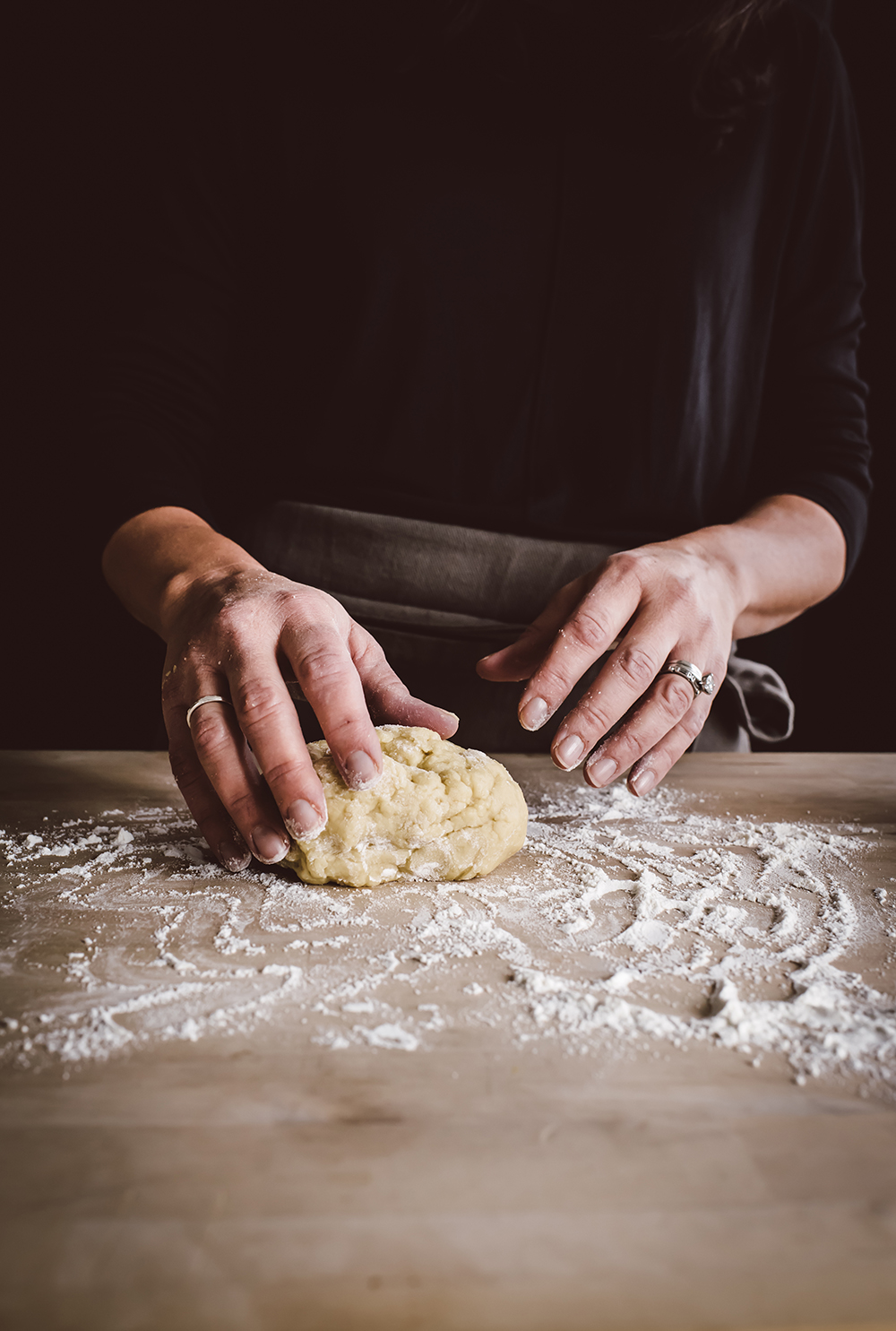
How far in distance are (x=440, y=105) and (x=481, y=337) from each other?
0.40 meters

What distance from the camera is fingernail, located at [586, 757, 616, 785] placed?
1.08m

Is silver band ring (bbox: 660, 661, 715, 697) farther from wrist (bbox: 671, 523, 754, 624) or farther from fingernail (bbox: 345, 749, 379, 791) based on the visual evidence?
fingernail (bbox: 345, 749, 379, 791)

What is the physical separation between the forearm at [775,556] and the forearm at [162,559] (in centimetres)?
68

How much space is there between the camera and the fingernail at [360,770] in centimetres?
95

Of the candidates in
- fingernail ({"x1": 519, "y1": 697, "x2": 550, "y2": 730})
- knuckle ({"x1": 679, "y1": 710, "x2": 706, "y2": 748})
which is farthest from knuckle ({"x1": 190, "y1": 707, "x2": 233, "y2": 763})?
knuckle ({"x1": 679, "y1": 710, "x2": 706, "y2": 748})

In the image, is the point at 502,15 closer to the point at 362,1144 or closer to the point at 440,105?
the point at 440,105

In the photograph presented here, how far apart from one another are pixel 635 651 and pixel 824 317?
40.1 inches

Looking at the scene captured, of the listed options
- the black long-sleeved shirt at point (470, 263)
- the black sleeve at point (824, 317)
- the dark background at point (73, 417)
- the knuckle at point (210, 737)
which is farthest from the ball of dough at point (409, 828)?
the dark background at point (73, 417)

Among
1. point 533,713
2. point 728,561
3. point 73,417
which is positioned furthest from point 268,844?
point 73,417

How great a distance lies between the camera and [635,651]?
3.73 ft

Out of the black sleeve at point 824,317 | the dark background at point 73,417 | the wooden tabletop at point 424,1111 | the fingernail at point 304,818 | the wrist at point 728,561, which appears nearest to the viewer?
the wooden tabletop at point 424,1111

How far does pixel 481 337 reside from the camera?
5.28 ft

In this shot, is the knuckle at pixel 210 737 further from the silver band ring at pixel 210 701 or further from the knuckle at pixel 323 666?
the knuckle at pixel 323 666

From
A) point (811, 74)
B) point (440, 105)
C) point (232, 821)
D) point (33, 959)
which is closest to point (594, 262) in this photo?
point (440, 105)
